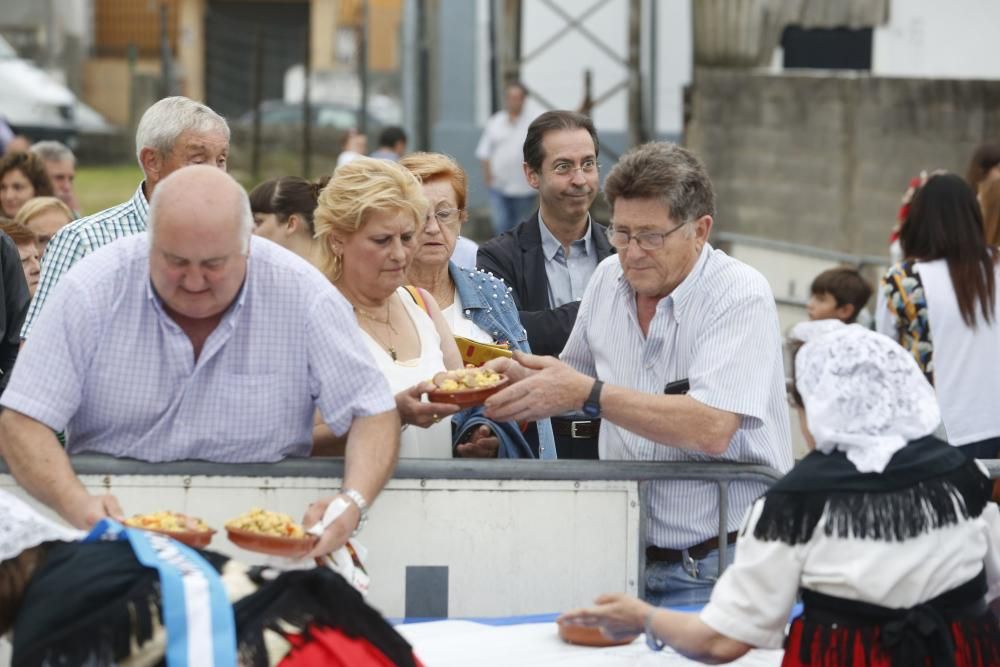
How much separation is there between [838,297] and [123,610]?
6768 millimetres

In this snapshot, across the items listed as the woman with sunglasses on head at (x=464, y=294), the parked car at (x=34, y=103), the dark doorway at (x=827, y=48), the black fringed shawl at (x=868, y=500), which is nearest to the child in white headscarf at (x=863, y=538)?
the black fringed shawl at (x=868, y=500)

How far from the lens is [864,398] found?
152 inches

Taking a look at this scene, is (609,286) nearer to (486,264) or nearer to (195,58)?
(486,264)

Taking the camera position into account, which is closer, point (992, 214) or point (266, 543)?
point (266, 543)

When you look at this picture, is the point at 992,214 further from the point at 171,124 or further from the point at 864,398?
the point at 864,398

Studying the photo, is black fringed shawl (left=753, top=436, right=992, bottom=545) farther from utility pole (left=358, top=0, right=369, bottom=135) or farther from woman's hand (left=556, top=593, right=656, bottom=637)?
utility pole (left=358, top=0, right=369, bottom=135)

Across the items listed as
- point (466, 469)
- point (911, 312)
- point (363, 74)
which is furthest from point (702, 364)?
point (363, 74)

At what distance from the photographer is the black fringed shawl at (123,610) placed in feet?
12.2

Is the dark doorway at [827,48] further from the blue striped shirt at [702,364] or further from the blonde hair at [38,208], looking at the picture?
the blue striped shirt at [702,364]

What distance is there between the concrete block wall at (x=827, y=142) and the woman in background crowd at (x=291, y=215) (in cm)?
946

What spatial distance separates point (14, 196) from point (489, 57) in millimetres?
11335

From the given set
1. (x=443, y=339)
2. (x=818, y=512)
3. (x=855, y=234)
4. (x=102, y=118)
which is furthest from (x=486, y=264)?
(x=102, y=118)

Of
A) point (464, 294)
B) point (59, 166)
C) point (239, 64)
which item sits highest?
point (239, 64)

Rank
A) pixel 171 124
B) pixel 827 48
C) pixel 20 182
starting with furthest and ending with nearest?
pixel 827 48
pixel 20 182
pixel 171 124
